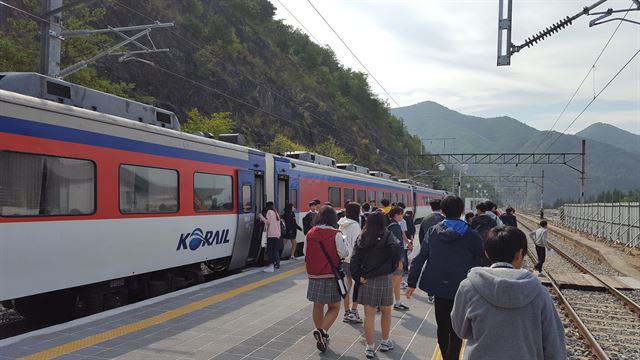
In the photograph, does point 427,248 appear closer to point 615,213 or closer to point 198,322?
point 198,322

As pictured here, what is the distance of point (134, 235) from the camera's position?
835 centimetres

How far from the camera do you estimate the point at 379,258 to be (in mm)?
5883

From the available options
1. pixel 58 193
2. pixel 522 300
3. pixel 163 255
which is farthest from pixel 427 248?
pixel 163 255

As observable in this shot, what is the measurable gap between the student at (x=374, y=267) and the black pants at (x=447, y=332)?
1038 mm

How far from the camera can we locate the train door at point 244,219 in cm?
1199

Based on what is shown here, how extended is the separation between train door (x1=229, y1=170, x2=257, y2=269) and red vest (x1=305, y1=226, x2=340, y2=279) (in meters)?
5.98

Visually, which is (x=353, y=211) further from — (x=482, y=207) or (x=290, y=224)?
(x=290, y=224)

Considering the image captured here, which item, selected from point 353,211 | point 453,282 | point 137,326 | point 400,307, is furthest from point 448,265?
point 137,326

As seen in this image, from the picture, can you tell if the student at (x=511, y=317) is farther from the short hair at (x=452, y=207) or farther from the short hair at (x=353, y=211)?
the short hair at (x=353, y=211)

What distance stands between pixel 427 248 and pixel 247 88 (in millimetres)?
44632

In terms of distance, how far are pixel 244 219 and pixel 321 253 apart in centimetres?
640

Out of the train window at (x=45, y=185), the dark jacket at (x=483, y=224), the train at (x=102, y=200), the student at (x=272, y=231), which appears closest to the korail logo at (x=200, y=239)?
the train at (x=102, y=200)

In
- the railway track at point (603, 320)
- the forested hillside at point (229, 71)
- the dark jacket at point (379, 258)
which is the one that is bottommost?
the railway track at point (603, 320)

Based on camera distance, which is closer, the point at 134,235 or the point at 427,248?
the point at 427,248
